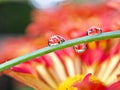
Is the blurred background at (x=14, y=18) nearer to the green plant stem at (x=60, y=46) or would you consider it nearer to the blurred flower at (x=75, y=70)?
the blurred flower at (x=75, y=70)

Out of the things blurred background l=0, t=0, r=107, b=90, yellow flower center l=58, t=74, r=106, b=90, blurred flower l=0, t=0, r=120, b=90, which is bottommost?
yellow flower center l=58, t=74, r=106, b=90

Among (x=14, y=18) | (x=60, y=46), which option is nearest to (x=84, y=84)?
(x=60, y=46)

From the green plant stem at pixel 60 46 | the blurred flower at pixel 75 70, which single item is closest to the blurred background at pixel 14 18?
the blurred flower at pixel 75 70

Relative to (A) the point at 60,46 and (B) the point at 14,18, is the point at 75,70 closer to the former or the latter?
(A) the point at 60,46

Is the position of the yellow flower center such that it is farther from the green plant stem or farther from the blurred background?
the blurred background

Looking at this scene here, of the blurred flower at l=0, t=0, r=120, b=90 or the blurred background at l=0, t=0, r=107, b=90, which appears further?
the blurred background at l=0, t=0, r=107, b=90

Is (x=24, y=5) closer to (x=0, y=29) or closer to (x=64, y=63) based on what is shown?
(x=0, y=29)

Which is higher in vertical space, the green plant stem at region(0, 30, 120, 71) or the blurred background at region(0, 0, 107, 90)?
the blurred background at region(0, 0, 107, 90)

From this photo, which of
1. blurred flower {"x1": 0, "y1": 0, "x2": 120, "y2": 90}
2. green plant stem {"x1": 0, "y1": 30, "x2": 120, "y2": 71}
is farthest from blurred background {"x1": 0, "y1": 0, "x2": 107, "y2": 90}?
green plant stem {"x1": 0, "y1": 30, "x2": 120, "y2": 71}

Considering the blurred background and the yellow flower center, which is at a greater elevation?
the blurred background

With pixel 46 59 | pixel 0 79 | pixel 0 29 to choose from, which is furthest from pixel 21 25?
pixel 46 59
